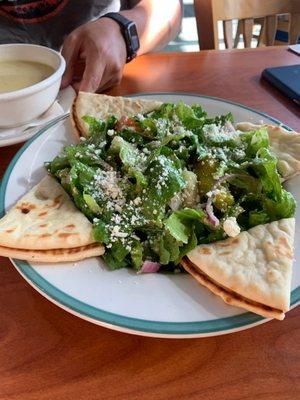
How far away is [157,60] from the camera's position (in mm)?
1917

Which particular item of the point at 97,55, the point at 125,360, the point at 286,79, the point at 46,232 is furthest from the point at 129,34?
the point at 125,360

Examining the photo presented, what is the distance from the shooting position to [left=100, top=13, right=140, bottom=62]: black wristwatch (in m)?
1.81

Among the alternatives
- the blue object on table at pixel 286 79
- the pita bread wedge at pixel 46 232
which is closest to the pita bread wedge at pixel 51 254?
the pita bread wedge at pixel 46 232

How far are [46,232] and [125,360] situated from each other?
0.30 metres

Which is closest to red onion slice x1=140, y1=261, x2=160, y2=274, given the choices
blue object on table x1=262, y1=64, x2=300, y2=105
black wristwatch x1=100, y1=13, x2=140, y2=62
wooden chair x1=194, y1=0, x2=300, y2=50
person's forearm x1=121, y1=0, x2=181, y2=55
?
blue object on table x1=262, y1=64, x2=300, y2=105

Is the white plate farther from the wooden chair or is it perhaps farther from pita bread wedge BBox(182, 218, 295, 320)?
the wooden chair

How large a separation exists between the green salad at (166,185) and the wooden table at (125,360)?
0.52 feet

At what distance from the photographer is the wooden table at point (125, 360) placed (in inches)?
29.7

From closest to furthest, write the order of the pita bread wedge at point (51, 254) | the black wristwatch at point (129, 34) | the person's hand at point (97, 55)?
the pita bread wedge at point (51, 254) < the person's hand at point (97, 55) < the black wristwatch at point (129, 34)

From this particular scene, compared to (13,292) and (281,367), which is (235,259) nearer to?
Result: (281,367)

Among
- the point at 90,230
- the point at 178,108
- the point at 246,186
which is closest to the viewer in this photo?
the point at 90,230

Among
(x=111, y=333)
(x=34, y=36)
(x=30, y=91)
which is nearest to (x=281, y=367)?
(x=111, y=333)

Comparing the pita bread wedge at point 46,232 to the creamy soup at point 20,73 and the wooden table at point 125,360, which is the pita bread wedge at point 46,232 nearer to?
the wooden table at point 125,360

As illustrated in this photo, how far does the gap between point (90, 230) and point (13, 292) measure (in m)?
0.23
